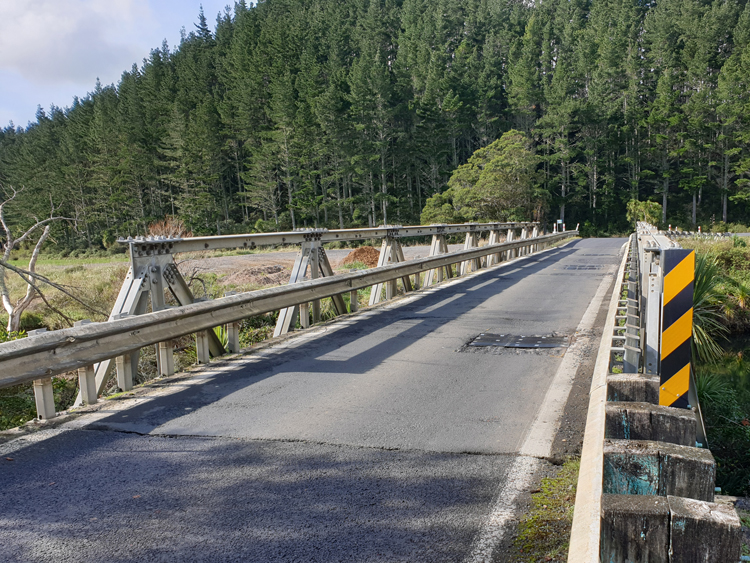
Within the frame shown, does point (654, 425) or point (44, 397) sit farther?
point (44, 397)

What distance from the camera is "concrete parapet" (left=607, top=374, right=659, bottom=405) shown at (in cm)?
284

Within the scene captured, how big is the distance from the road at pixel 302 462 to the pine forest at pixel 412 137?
52.8 metres

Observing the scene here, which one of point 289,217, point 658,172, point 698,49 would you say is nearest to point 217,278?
point 289,217

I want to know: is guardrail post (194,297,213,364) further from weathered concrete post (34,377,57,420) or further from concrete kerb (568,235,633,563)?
concrete kerb (568,235,633,563)

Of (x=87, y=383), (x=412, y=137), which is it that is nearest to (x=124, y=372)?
(x=87, y=383)

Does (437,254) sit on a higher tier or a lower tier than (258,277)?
higher

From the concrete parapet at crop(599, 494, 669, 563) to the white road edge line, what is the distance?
103 cm

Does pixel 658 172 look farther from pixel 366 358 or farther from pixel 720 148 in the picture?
pixel 366 358

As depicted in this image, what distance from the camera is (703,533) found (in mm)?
1723

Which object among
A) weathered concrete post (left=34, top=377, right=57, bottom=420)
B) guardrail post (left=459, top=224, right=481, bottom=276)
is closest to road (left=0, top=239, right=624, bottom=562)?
weathered concrete post (left=34, top=377, right=57, bottom=420)

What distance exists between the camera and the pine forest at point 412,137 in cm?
6906

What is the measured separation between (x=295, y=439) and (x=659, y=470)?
9.08 ft

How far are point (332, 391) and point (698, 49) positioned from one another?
322 feet

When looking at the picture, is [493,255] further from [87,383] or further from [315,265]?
[87,383]
